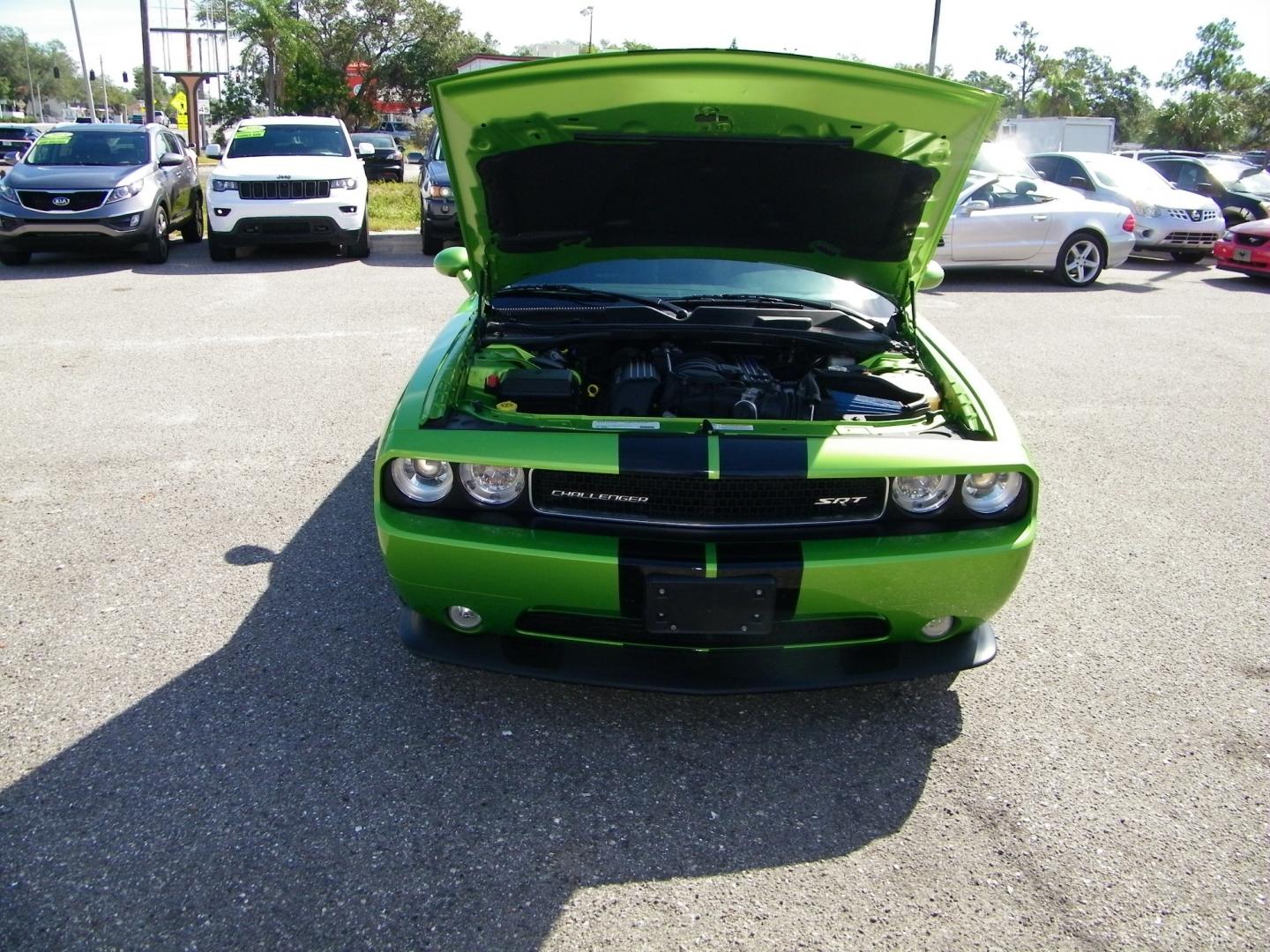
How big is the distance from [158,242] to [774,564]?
35.8 ft

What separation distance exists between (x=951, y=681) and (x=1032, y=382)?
14.9ft

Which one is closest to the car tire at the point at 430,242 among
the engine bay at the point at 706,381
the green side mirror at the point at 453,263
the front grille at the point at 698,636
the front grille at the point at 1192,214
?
the green side mirror at the point at 453,263

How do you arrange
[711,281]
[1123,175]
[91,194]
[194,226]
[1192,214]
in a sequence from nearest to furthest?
[711,281] → [91,194] → [194,226] → [1192,214] → [1123,175]

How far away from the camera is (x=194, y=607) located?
361 centimetres

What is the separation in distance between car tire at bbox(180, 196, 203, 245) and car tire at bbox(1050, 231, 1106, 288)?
431 inches

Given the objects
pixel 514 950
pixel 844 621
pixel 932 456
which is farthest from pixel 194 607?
pixel 932 456

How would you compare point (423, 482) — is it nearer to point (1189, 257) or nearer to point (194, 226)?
point (194, 226)

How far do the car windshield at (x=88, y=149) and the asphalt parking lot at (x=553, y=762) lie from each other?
822cm

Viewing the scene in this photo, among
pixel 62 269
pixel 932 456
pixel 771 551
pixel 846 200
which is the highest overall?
pixel 846 200

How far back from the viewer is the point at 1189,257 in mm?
14195

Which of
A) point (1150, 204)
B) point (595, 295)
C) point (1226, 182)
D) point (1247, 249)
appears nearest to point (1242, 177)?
point (1226, 182)

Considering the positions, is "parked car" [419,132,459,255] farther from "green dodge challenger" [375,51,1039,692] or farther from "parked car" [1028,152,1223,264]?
"green dodge challenger" [375,51,1039,692]

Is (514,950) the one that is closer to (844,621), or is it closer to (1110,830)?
(844,621)

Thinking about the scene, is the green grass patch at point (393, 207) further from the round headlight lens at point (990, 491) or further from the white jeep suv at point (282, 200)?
the round headlight lens at point (990, 491)
